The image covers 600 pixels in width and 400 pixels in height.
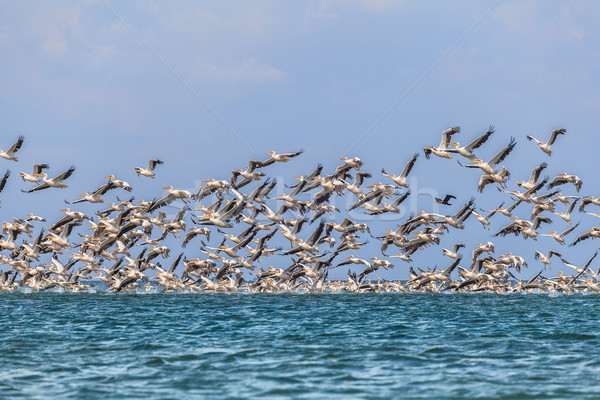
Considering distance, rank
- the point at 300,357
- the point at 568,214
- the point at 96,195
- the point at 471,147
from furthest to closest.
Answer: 1. the point at 568,214
2. the point at 96,195
3. the point at 471,147
4. the point at 300,357

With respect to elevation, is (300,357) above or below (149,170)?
below

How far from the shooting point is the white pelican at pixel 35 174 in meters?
35.8

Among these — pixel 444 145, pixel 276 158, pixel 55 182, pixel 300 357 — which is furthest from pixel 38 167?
pixel 300 357

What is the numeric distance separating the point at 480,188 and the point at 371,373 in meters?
21.9

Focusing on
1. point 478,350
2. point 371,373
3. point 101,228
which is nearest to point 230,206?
point 101,228

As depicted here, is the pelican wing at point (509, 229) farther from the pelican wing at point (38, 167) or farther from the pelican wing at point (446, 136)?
the pelican wing at point (38, 167)

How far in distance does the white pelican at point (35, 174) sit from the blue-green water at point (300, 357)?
6.59 metres

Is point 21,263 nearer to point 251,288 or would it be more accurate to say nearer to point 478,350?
point 251,288

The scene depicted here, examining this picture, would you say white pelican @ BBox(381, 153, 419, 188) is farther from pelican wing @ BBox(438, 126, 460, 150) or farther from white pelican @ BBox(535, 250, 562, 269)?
white pelican @ BBox(535, 250, 562, 269)

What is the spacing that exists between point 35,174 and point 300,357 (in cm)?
2117

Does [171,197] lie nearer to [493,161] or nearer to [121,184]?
[121,184]

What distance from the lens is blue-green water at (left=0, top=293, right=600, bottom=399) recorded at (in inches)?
625

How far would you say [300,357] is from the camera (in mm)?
20234

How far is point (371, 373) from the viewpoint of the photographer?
17.8 meters
